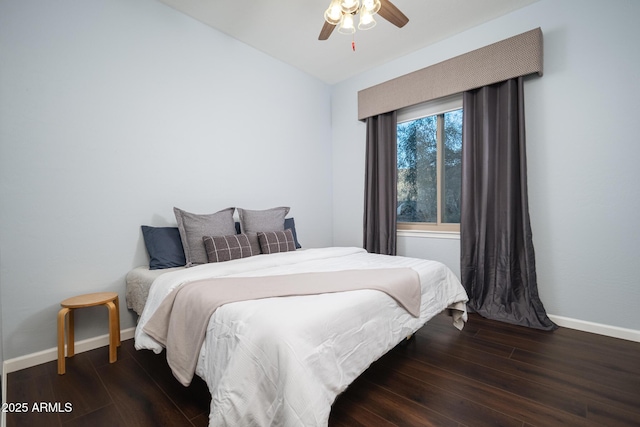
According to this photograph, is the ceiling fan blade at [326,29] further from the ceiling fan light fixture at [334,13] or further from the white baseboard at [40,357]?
the white baseboard at [40,357]

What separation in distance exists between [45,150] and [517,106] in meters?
3.70

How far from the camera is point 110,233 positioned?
7.16 ft

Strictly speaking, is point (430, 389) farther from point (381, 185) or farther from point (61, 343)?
point (381, 185)

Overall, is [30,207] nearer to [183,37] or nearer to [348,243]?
[183,37]

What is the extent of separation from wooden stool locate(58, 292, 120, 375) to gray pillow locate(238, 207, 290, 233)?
1.15m

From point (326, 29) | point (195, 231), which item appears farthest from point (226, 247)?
point (326, 29)

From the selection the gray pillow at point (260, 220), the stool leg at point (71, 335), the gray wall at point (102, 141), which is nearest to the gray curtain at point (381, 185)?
the gray pillow at point (260, 220)

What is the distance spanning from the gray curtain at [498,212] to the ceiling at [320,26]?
69 centimetres

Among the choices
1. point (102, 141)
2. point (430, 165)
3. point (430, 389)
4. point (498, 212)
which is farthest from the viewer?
point (430, 165)

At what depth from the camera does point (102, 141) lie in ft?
7.04

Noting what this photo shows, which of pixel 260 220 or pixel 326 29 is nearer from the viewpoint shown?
pixel 326 29

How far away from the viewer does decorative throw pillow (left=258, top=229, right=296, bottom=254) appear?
8.55 ft

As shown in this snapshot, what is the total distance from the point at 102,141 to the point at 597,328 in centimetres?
409

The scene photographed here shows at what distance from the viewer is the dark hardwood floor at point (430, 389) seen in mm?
1354
